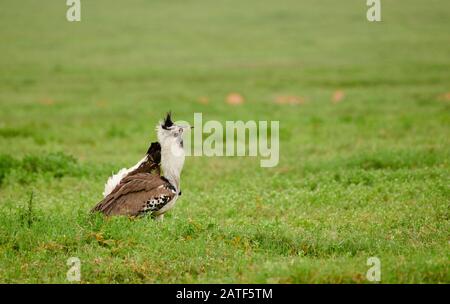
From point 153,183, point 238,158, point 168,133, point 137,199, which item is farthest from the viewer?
point 238,158

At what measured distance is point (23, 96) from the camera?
25.9m

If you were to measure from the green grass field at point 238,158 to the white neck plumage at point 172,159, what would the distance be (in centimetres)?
69

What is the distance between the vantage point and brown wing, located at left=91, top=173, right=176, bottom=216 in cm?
939

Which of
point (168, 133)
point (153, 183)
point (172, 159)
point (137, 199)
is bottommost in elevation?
point (137, 199)

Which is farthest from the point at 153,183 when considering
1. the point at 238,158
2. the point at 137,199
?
the point at 238,158

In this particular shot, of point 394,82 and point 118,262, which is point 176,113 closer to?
point 394,82

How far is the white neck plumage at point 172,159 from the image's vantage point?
9.77m

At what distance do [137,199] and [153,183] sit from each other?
314 millimetres

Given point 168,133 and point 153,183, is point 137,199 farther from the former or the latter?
point 168,133

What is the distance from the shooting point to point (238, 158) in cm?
1583

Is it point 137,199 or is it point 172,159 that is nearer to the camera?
point 137,199

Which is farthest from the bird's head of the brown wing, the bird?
the brown wing
